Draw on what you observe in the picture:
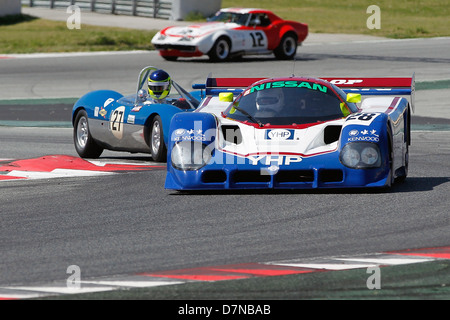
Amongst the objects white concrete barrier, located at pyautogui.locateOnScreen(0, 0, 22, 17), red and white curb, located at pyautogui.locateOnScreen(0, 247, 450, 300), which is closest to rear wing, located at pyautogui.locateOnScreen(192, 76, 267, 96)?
red and white curb, located at pyautogui.locateOnScreen(0, 247, 450, 300)

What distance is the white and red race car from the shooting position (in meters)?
25.5

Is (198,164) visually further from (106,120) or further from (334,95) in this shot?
(106,120)

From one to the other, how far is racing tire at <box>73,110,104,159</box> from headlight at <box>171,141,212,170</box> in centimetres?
370

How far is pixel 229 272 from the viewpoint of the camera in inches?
241

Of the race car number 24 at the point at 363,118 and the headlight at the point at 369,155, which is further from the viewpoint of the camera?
the race car number 24 at the point at 363,118

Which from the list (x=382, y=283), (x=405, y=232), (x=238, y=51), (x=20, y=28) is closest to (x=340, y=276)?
(x=382, y=283)

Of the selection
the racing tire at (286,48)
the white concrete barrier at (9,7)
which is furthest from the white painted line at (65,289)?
the white concrete barrier at (9,7)

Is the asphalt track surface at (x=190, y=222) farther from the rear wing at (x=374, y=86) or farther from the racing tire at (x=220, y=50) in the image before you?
the racing tire at (x=220, y=50)

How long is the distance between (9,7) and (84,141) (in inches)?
1084

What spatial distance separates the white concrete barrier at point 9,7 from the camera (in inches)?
1526

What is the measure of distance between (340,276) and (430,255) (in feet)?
2.69

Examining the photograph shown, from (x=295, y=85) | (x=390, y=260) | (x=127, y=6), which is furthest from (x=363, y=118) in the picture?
(x=127, y=6)

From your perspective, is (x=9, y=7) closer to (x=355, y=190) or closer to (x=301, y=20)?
(x=301, y=20)

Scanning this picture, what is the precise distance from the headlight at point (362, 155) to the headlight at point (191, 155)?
1.24 metres
